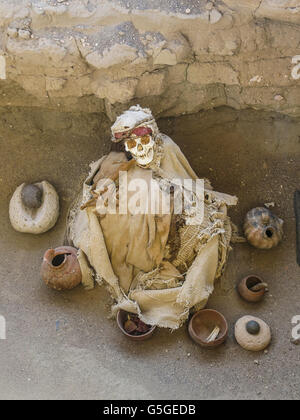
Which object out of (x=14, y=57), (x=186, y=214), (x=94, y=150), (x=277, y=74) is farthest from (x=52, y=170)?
(x=277, y=74)

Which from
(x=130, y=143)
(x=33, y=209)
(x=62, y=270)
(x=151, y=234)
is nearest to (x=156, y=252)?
(x=151, y=234)

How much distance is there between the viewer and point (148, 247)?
389cm

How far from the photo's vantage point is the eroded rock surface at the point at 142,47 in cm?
383

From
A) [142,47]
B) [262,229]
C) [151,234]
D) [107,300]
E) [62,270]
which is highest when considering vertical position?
[142,47]

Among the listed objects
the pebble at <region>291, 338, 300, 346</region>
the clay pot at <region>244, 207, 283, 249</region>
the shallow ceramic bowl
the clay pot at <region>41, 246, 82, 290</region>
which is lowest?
the pebble at <region>291, 338, 300, 346</region>

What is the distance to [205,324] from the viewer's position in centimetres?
387

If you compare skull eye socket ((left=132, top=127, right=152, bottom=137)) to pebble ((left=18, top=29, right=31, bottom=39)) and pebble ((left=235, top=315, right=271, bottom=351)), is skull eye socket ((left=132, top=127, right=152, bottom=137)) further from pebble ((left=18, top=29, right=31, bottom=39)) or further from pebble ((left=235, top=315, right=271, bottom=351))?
pebble ((left=235, top=315, right=271, bottom=351))

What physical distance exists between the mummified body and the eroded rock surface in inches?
18.2

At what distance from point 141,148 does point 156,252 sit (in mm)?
858

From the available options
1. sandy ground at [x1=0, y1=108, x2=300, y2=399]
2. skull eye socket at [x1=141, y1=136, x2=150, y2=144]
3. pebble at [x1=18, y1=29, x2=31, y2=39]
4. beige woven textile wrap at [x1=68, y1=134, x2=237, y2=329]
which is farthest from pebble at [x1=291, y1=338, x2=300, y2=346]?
pebble at [x1=18, y1=29, x2=31, y2=39]

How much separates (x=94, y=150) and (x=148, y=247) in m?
1.20

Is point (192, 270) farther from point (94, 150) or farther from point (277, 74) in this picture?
point (277, 74)

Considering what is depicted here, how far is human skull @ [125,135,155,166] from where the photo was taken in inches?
142

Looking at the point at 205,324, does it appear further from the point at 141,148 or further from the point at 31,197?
the point at 31,197
